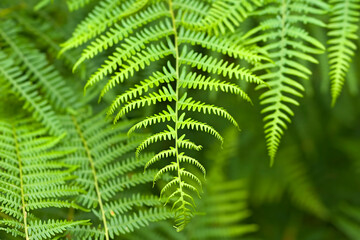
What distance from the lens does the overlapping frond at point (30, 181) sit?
3.62 ft

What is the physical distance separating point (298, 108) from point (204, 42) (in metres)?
1.48

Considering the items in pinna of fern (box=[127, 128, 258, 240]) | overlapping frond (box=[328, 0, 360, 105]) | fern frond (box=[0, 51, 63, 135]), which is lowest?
pinna of fern (box=[127, 128, 258, 240])

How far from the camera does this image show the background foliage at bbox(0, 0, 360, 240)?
125 centimetres

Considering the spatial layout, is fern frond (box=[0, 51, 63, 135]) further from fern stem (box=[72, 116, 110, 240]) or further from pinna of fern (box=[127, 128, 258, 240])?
pinna of fern (box=[127, 128, 258, 240])

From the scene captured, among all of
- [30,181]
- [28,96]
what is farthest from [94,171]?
[28,96]

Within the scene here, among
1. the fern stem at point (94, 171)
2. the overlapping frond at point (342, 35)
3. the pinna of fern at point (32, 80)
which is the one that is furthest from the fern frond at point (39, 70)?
the overlapping frond at point (342, 35)

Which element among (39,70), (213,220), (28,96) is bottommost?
(213,220)

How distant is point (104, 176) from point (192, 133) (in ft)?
3.73

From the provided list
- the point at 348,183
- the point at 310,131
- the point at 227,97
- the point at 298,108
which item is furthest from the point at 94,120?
the point at 348,183

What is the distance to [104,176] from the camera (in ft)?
4.42

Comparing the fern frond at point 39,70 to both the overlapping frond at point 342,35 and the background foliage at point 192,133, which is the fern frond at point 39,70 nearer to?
the background foliage at point 192,133

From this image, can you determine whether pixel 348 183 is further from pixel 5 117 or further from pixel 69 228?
pixel 5 117

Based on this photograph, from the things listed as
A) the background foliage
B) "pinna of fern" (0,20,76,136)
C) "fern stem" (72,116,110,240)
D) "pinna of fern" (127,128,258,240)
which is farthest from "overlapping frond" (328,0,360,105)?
"pinna of fern" (0,20,76,136)

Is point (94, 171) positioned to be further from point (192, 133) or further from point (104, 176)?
point (192, 133)
